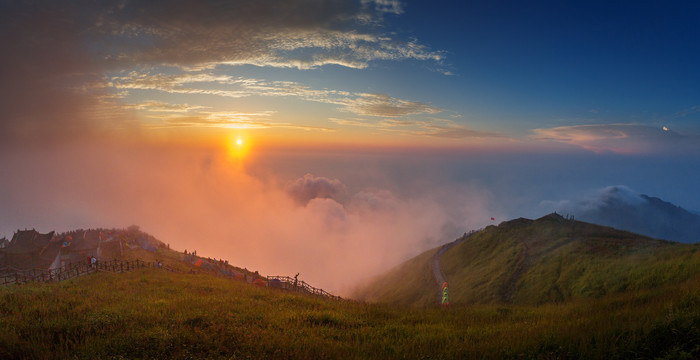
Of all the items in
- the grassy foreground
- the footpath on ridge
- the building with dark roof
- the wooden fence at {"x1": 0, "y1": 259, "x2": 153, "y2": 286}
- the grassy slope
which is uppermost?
the grassy foreground

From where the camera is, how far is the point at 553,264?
3544cm

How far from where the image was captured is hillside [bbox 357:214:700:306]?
2238 cm

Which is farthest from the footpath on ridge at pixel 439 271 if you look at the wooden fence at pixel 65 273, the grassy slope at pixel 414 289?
the wooden fence at pixel 65 273

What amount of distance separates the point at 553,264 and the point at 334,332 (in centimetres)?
3408

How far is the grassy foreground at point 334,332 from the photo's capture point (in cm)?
753

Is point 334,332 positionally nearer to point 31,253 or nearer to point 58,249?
point 58,249

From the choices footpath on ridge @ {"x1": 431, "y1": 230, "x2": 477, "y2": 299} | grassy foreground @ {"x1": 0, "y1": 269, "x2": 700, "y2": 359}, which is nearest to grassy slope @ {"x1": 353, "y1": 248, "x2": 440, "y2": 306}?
footpath on ridge @ {"x1": 431, "y1": 230, "x2": 477, "y2": 299}

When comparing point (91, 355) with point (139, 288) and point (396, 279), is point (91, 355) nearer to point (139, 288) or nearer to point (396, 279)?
point (139, 288)

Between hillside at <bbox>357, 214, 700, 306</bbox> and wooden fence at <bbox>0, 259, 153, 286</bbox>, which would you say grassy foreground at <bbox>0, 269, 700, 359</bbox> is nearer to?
hillside at <bbox>357, 214, 700, 306</bbox>

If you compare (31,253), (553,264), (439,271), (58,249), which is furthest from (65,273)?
(439,271)

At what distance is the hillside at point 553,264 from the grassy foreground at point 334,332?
12631 mm

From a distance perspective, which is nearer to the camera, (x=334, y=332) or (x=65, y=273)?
(x=334, y=332)

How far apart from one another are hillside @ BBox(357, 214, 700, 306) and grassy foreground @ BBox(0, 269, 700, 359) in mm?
12631

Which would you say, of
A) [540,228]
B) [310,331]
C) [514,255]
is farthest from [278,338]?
[540,228]
